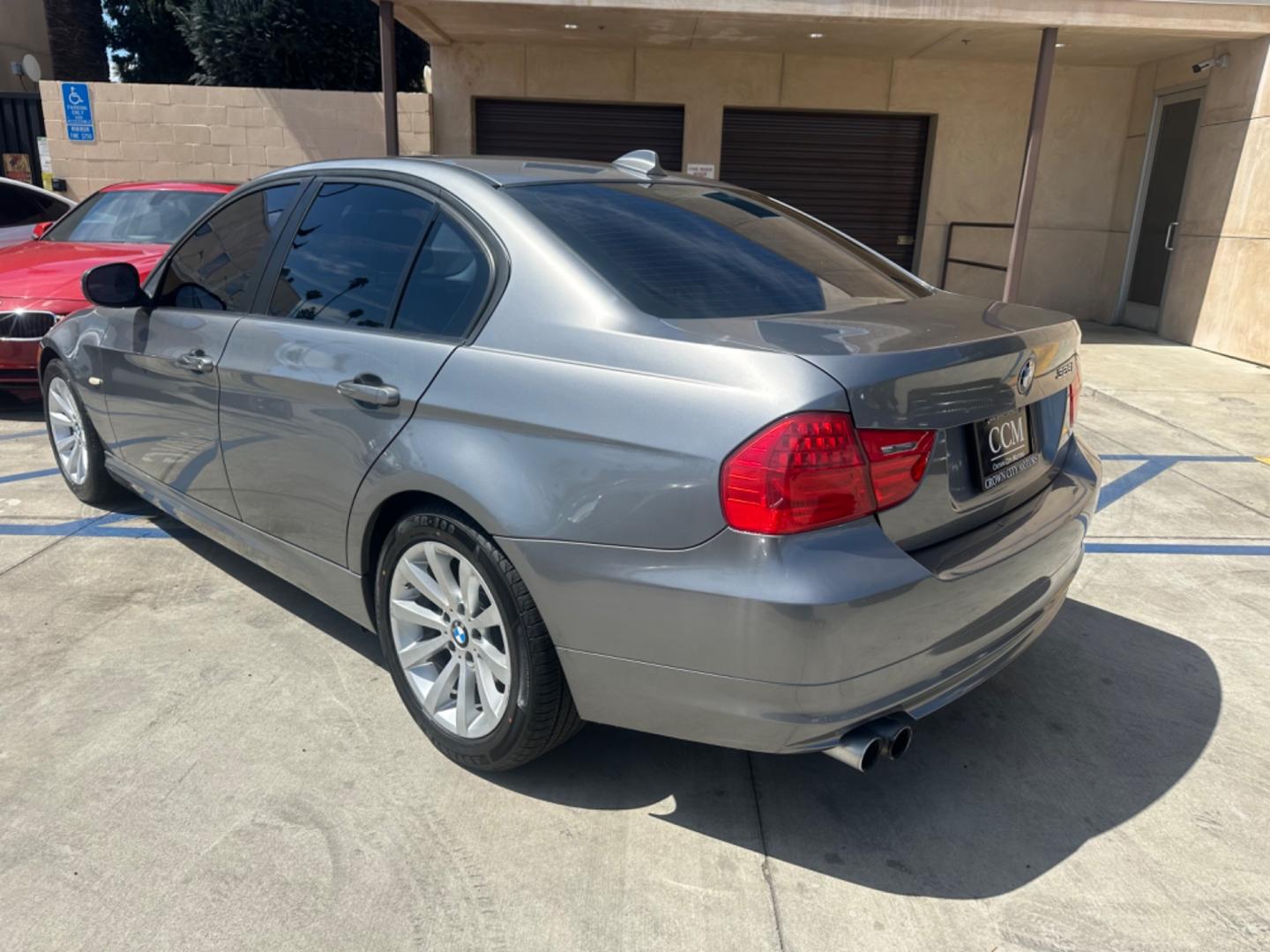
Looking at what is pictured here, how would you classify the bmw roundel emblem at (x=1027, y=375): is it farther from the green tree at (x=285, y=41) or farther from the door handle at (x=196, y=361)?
the green tree at (x=285, y=41)

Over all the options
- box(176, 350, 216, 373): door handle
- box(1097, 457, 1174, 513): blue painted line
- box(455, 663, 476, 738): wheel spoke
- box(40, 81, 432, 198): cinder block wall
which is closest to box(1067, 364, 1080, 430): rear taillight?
box(455, 663, 476, 738): wheel spoke

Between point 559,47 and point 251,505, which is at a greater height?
point 559,47

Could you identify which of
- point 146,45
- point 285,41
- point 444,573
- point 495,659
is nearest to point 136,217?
point 444,573

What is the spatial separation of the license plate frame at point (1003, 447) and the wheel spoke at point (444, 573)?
1443 mm

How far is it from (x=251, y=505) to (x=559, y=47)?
34.6 ft

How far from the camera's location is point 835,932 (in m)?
2.23

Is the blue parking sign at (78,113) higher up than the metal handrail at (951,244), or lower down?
higher up

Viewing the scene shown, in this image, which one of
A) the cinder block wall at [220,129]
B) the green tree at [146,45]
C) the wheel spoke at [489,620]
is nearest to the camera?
the wheel spoke at [489,620]

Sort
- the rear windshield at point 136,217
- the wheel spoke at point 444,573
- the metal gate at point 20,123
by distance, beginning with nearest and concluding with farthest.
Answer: the wheel spoke at point 444,573 → the rear windshield at point 136,217 → the metal gate at point 20,123

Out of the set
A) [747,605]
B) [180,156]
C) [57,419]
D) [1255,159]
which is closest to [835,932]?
[747,605]

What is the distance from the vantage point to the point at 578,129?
508 inches

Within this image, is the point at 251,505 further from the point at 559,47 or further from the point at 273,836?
the point at 559,47

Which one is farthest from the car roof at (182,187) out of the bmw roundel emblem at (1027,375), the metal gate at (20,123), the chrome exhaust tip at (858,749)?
the metal gate at (20,123)

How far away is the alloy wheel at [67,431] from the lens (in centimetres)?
471
